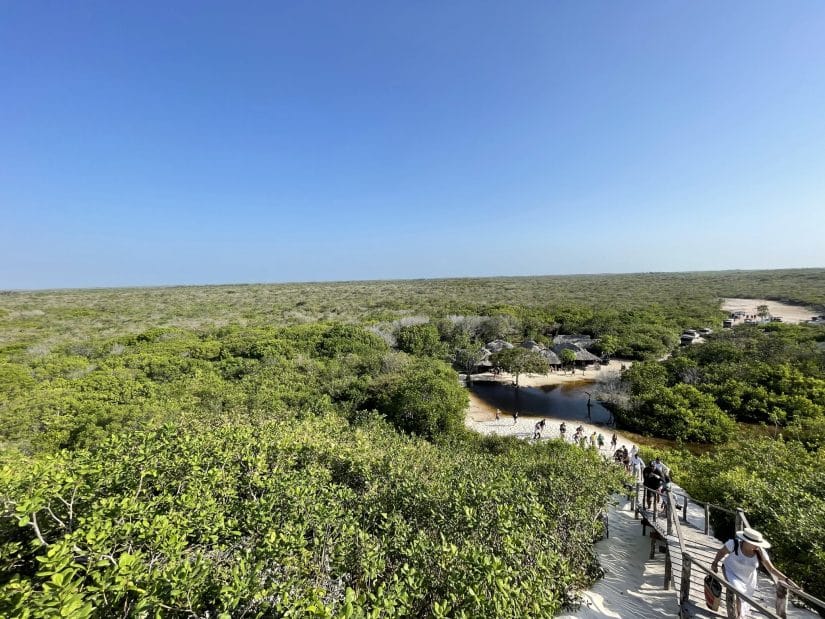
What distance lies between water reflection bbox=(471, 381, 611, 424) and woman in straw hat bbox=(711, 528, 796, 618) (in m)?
21.7

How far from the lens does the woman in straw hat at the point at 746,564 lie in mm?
5078

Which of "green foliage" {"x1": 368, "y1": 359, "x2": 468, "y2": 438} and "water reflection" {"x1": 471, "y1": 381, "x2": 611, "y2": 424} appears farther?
"water reflection" {"x1": 471, "y1": 381, "x2": 611, "y2": 424}

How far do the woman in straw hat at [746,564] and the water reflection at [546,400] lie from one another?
21727mm

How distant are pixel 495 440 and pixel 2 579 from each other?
15.8 metres

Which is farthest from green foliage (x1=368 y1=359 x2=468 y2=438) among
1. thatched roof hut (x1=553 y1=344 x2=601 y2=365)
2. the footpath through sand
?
thatched roof hut (x1=553 y1=344 x2=601 y2=365)

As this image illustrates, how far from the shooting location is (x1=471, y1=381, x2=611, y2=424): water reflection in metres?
26.5

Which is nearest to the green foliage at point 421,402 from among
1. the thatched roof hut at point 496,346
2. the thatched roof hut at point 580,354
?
the thatched roof hut at point 496,346

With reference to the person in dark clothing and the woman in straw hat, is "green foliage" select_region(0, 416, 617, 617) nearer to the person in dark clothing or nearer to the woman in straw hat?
the woman in straw hat

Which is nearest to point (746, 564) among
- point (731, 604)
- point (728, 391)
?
point (731, 604)

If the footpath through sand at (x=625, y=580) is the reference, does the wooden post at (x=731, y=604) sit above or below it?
above

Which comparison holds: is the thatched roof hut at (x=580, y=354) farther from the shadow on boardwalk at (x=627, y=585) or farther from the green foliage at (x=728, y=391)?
the shadow on boardwalk at (x=627, y=585)

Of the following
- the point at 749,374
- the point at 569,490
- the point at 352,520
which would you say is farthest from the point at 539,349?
the point at 352,520

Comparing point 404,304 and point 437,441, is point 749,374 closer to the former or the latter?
point 437,441

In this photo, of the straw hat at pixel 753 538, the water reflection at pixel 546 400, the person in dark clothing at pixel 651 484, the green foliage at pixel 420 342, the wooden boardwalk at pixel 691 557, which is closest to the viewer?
the straw hat at pixel 753 538
